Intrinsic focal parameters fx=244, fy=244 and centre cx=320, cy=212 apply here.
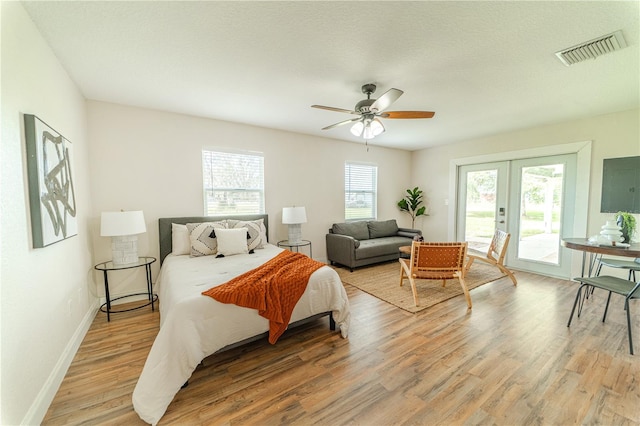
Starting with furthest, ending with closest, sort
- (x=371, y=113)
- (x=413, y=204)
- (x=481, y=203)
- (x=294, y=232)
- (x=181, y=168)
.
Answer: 1. (x=413, y=204)
2. (x=481, y=203)
3. (x=294, y=232)
4. (x=181, y=168)
5. (x=371, y=113)

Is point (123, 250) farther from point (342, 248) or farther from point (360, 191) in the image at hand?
point (360, 191)

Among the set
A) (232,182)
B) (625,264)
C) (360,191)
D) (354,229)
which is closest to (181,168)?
(232,182)

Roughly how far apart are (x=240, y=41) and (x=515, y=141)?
494 cm

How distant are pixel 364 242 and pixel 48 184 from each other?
4.36m

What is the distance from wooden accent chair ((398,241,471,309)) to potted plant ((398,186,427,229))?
301 centimetres

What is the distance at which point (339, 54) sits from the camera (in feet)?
6.86

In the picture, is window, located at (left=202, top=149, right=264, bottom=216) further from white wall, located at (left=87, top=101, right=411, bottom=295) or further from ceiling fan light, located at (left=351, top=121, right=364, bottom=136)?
ceiling fan light, located at (left=351, top=121, right=364, bottom=136)

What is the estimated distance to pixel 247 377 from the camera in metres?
1.87

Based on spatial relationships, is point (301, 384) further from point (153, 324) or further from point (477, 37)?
point (477, 37)

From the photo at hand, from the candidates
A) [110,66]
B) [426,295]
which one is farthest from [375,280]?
[110,66]

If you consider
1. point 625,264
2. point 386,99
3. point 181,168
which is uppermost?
point 386,99

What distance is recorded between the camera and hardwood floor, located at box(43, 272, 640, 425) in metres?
1.53

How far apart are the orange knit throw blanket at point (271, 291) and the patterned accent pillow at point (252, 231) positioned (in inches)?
45.6

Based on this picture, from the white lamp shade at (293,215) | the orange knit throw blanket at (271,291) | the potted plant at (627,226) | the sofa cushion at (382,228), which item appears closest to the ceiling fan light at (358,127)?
the orange knit throw blanket at (271,291)
